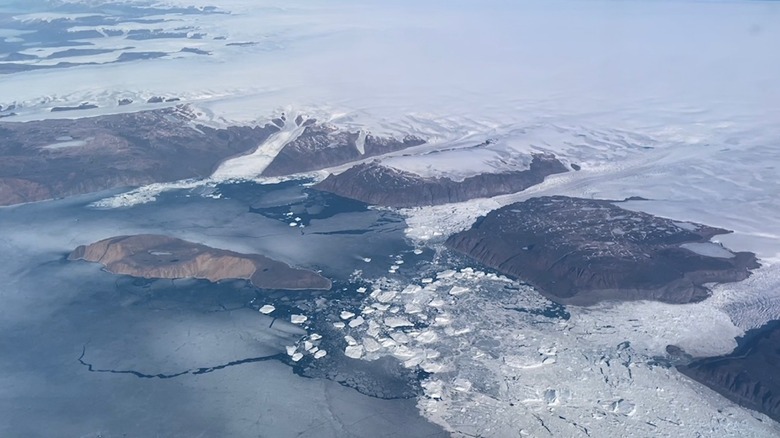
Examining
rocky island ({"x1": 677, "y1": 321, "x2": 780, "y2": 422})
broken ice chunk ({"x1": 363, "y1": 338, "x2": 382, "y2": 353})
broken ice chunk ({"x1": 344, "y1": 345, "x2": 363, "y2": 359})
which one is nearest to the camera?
rocky island ({"x1": 677, "y1": 321, "x2": 780, "y2": 422})

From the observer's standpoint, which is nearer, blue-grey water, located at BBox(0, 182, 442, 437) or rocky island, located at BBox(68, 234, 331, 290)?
blue-grey water, located at BBox(0, 182, 442, 437)

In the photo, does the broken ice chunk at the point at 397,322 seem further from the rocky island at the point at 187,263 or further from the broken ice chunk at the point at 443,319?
the rocky island at the point at 187,263

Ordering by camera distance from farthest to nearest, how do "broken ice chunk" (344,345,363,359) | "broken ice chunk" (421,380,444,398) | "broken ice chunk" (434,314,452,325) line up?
"broken ice chunk" (434,314,452,325)
"broken ice chunk" (344,345,363,359)
"broken ice chunk" (421,380,444,398)

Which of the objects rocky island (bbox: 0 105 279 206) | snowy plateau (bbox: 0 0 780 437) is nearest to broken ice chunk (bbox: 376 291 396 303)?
snowy plateau (bbox: 0 0 780 437)

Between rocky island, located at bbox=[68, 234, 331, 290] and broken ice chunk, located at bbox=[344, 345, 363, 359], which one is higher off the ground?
broken ice chunk, located at bbox=[344, 345, 363, 359]

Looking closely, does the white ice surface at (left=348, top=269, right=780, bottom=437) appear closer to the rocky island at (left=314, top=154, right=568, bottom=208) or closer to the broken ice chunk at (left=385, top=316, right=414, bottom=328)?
the broken ice chunk at (left=385, top=316, right=414, bottom=328)
